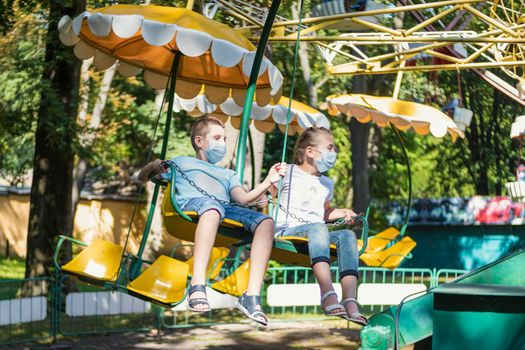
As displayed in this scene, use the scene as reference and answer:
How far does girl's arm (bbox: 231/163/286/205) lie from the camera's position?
5.80m

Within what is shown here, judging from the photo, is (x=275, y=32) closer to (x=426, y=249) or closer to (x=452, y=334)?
(x=452, y=334)

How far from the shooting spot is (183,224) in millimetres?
6465

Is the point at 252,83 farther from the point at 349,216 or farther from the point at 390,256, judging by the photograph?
the point at 390,256

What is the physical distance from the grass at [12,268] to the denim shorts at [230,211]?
20850 millimetres

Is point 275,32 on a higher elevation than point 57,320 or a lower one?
higher

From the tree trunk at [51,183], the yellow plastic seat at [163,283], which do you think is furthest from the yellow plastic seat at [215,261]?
the tree trunk at [51,183]

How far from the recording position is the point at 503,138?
29.3 metres

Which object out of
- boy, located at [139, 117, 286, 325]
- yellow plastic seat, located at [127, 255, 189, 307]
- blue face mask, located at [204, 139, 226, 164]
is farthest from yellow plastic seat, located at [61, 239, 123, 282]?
blue face mask, located at [204, 139, 226, 164]

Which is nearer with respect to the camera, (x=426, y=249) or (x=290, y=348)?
(x=290, y=348)

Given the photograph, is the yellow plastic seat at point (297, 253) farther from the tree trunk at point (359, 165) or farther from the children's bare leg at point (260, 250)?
the tree trunk at point (359, 165)

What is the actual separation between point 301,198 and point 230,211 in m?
0.69

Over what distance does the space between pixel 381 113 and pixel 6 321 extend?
5579 mm

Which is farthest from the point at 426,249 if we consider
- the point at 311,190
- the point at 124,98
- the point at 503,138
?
the point at 311,190

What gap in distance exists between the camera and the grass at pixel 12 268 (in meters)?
26.9
